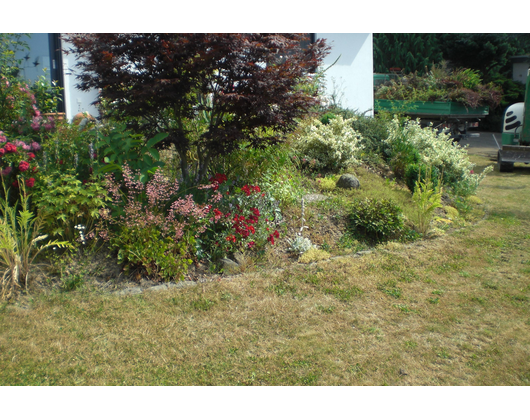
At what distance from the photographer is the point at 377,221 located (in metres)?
5.48

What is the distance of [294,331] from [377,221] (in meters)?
2.62

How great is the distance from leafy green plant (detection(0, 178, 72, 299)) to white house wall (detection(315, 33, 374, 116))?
28.7 feet

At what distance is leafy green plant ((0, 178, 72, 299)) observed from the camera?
368 centimetres

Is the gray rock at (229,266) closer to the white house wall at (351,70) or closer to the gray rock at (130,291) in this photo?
the gray rock at (130,291)

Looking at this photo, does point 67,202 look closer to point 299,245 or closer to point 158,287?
point 158,287

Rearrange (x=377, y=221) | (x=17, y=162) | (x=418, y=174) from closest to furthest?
1. (x=17, y=162)
2. (x=377, y=221)
3. (x=418, y=174)

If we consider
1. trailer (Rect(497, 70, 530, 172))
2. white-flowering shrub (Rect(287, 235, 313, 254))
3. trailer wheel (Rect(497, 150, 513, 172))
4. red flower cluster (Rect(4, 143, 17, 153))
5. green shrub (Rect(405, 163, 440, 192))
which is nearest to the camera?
red flower cluster (Rect(4, 143, 17, 153))

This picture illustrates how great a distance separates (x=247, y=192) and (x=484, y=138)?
60.9 feet

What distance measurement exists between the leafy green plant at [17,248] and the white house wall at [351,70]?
8734 millimetres

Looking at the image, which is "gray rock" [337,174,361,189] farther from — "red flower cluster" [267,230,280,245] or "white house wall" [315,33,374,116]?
"white house wall" [315,33,374,116]

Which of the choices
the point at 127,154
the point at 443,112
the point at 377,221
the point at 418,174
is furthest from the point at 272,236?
the point at 443,112

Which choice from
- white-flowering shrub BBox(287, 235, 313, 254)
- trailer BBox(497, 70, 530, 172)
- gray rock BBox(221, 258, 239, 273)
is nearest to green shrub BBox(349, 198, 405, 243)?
white-flowering shrub BBox(287, 235, 313, 254)

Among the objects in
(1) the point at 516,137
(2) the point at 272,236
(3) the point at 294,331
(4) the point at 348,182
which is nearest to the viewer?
(3) the point at 294,331

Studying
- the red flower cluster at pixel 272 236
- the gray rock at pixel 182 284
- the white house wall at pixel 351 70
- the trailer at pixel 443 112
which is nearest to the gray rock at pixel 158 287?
the gray rock at pixel 182 284
